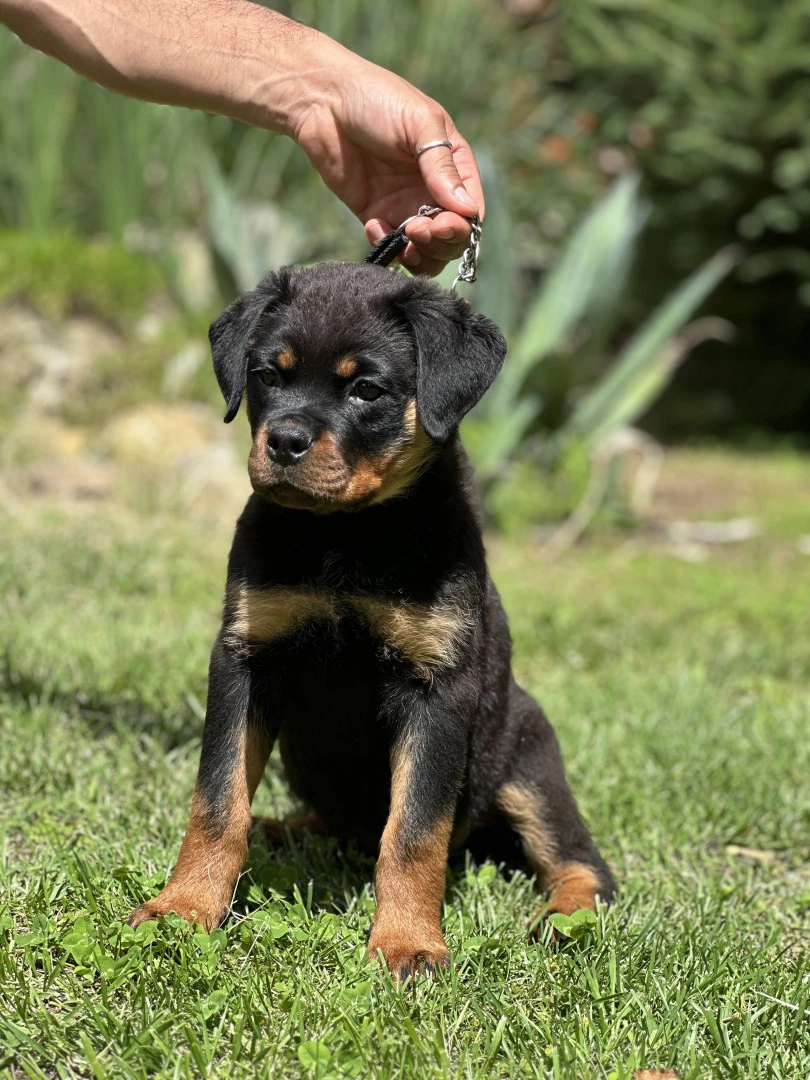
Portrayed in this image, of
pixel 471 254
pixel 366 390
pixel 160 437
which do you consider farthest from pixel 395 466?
pixel 160 437

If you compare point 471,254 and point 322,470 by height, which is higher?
point 471,254

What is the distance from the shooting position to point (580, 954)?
232 centimetres

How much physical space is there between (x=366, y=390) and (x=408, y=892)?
40.4 inches

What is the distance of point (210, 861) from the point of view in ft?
7.79

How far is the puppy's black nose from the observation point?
2.30 metres

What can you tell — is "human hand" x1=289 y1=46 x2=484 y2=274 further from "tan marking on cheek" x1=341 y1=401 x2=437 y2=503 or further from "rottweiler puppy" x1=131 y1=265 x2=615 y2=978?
"tan marking on cheek" x1=341 y1=401 x2=437 y2=503

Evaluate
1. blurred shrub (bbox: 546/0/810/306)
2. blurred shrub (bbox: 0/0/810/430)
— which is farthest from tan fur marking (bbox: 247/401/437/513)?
blurred shrub (bbox: 546/0/810/306)

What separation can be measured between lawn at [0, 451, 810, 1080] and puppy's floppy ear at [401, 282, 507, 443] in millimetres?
1052

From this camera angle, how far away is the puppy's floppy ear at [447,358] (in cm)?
245

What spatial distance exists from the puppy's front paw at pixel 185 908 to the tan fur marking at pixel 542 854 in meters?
0.78

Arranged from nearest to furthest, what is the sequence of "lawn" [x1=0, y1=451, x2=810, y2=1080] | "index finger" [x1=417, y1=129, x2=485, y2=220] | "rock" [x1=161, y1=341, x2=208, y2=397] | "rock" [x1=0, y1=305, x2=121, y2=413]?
"lawn" [x1=0, y1=451, x2=810, y2=1080]
"index finger" [x1=417, y1=129, x2=485, y2=220]
"rock" [x1=0, y1=305, x2=121, y2=413]
"rock" [x1=161, y1=341, x2=208, y2=397]

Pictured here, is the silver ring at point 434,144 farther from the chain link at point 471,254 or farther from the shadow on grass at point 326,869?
the shadow on grass at point 326,869

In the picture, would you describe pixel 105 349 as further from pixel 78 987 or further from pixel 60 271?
pixel 78 987

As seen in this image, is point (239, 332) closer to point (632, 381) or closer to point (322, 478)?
point (322, 478)
